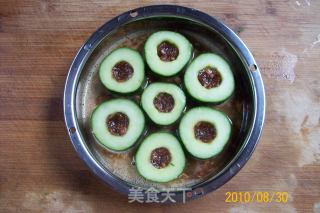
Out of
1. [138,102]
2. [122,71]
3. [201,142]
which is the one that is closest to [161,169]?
[201,142]

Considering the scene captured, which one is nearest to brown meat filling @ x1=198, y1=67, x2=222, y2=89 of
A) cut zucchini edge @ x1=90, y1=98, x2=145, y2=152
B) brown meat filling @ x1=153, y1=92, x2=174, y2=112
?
brown meat filling @ x1=153, y1=92, x2=174, y2=112

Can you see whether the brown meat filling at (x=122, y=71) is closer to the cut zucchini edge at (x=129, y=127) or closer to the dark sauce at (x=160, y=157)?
the cut zucchini edge at (x=129, y=127)

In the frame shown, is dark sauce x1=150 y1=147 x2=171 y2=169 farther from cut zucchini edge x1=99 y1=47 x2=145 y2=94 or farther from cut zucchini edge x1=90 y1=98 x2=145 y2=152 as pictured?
cut zucchini edge x1=99 y1=47 x2=145 y2=94

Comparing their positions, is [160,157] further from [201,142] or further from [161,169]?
[201,142]

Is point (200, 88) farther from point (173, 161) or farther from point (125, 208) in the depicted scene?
point (125, 208)

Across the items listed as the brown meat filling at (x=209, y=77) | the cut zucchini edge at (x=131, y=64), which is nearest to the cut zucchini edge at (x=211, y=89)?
the brown meat filling at (x=209, y=77)
